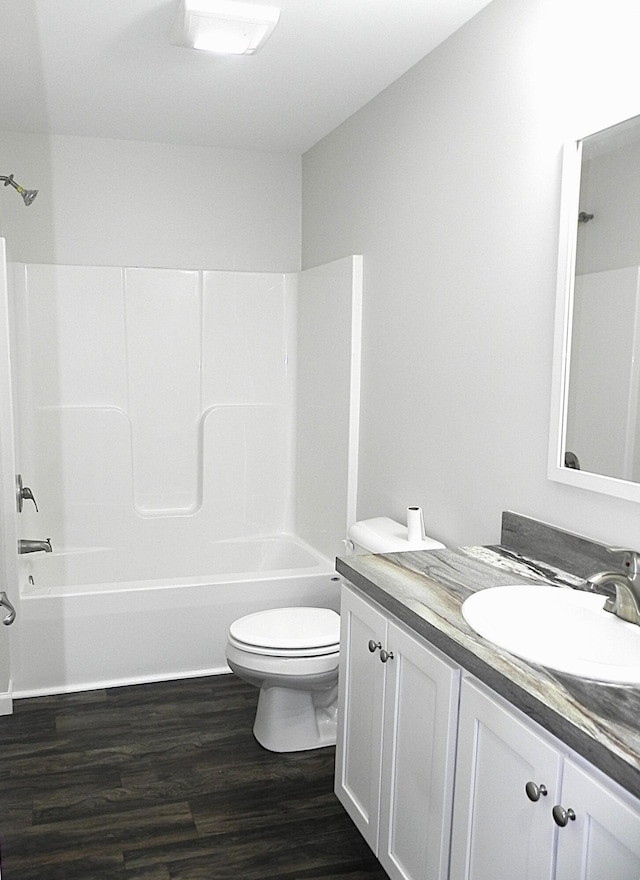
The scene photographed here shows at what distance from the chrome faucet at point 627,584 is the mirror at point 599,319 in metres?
0.19

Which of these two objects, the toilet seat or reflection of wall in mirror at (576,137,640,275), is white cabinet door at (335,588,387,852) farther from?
reflection of wall in mirror at (576,137,640,275)

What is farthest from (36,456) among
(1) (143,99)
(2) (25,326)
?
(1) (143,99)

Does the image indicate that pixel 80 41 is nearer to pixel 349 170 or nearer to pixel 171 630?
pixel 349 170

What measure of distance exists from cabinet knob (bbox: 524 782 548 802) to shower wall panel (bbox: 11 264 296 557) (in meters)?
3.07

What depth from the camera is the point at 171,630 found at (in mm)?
3424

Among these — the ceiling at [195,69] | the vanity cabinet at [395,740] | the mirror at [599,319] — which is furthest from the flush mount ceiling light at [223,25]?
the vanity cabinet at [395,740]

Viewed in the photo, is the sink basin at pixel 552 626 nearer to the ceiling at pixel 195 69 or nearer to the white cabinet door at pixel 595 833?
the white cabinet door at pixel 595 833

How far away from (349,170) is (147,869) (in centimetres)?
289

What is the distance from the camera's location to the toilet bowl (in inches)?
106

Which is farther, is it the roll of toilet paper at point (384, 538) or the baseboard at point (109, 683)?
the baseboard at point (109, 683)

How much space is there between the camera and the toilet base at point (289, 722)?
9.27 ft

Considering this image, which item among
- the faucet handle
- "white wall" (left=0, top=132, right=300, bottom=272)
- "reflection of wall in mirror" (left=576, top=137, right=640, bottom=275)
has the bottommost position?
the faucet handle

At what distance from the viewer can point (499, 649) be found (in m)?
1.57

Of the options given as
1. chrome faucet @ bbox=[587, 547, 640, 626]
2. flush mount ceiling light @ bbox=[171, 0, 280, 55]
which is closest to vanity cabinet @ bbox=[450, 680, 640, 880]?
chrome faucet @ bbox=[587, 547, 640, 626]
